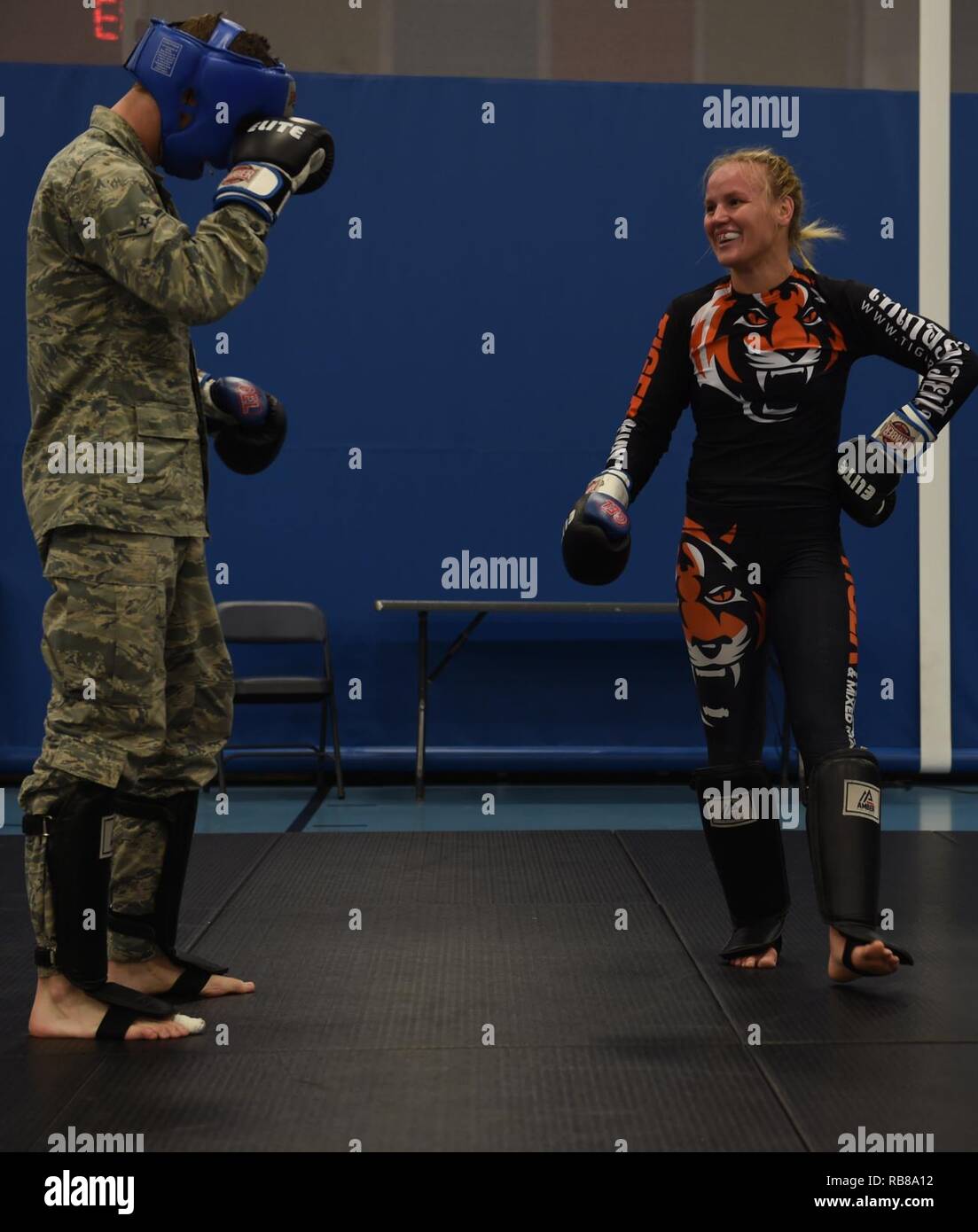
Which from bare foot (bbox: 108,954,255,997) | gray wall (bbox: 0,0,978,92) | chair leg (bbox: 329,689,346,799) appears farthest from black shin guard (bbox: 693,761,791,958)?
gray wall (bbox: 0,0,978,92)

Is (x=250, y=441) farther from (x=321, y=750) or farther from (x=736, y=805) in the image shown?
Answer: (x=321, y=750)

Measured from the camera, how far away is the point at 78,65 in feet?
20.2

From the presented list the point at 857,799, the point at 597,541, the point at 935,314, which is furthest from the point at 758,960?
the point at 935,314

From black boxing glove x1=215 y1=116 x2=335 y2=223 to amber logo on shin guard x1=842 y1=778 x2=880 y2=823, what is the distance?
1541 millimetres

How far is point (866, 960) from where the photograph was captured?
98.2 inches

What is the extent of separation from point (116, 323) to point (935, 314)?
4988 millimetres

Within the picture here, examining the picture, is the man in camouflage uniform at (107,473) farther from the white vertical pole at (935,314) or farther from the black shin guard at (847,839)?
the white vertical pole at (935,314)

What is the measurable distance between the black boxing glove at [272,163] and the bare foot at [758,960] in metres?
1.76

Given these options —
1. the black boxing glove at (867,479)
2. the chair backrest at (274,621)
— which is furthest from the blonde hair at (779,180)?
the chair backrest at (274,621)

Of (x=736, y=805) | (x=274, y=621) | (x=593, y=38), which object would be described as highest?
(x=593, y=38)

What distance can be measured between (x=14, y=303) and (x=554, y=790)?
3.43 m

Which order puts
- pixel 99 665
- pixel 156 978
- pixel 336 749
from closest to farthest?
pixel 99 665 < pixel 156 978 < pixel 336 749
